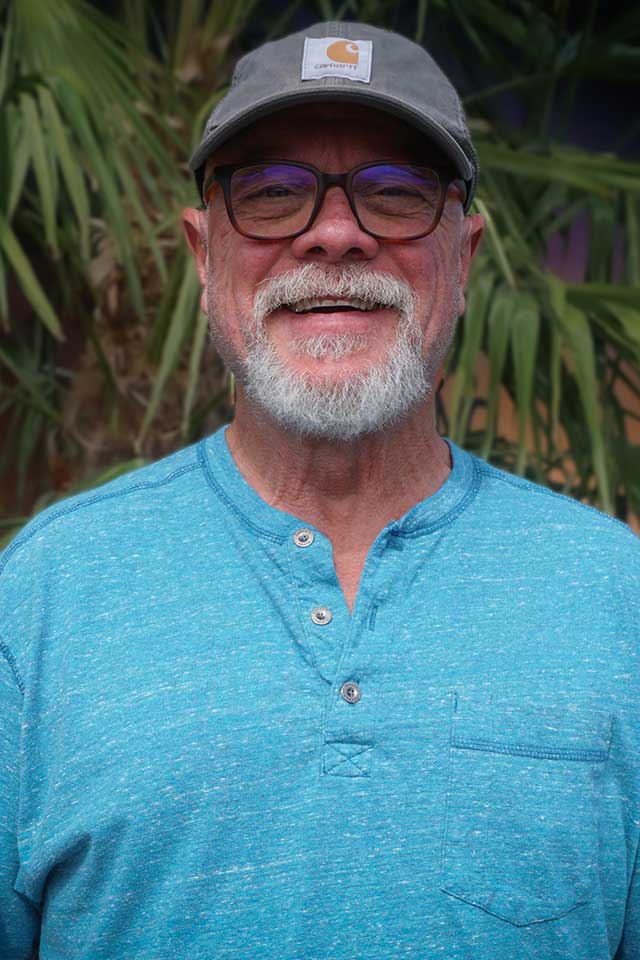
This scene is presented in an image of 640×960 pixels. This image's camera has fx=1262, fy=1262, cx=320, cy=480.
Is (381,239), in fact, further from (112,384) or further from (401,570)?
(112,384)

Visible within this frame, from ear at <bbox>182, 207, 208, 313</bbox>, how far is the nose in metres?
0.18

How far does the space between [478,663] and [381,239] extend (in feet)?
1.31

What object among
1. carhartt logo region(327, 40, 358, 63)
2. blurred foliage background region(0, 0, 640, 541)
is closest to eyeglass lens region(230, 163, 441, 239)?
carhartt logo region(327, 40, 358, 63)

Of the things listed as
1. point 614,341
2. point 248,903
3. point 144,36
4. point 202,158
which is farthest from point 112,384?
point 248,903

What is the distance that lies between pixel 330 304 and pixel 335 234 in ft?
0.23

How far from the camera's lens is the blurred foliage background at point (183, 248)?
2.08 m

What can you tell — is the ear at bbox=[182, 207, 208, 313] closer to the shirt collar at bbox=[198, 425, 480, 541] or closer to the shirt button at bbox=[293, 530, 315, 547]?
the shirt collar at bbox=[198, 425, 480, 541]

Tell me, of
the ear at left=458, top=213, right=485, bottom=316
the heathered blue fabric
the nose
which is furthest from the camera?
the ear at left=458, top=213, right=485, bottom=316

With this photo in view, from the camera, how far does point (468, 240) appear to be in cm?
135

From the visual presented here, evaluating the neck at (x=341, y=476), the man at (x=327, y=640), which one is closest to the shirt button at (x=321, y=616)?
the man at (x=327, y=640)

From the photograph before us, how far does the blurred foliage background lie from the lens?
208 centimetres

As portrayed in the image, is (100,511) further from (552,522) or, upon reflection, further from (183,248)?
(183,248)

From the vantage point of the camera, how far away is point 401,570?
1149 millimetres

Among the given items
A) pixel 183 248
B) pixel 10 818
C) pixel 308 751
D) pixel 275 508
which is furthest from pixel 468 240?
pixel 183 248
